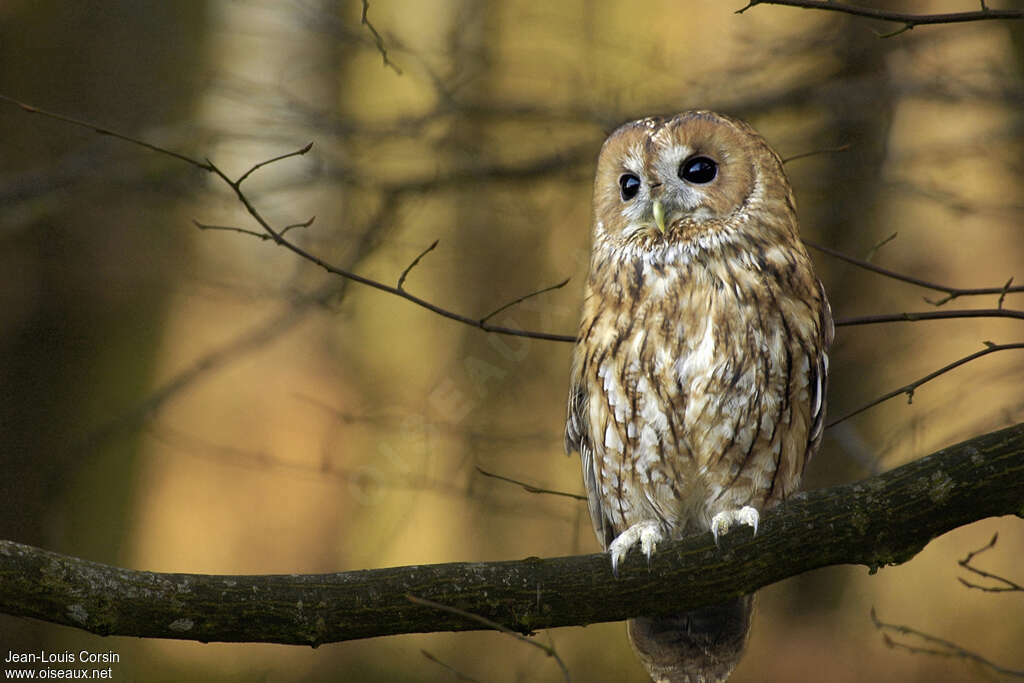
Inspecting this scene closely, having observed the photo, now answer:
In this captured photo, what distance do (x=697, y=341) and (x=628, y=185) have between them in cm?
45

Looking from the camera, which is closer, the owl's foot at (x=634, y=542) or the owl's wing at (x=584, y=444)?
the owl's foot at (x=634, y=542)

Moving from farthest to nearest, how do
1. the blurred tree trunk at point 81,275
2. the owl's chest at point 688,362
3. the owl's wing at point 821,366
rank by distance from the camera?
the blurred tree trunk at point 81,275 → the owl's wing at point 821,366 → the owl's chest at point 688,362

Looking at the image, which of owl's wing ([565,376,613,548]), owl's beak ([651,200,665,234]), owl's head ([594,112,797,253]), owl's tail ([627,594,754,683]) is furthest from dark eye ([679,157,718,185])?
owl's tail ([627,594,754,683])

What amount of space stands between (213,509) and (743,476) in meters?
3.13

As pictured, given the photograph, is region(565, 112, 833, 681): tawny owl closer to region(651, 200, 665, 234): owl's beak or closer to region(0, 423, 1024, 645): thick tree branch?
region(651, 200, 665, 234): owl's beak

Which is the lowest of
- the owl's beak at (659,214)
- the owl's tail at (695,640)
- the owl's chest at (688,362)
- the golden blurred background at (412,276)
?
the owl's tail at (695,640)

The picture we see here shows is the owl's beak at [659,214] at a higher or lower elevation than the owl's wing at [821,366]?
higher

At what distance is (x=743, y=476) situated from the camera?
251 cm

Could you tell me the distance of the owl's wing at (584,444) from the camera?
272 centimetres

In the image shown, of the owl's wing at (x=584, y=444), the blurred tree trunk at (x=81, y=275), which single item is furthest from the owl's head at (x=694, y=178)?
the blurred tree trunk at (x=81, y=275)

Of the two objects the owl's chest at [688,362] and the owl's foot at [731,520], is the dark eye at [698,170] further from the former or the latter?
the owl's foot at [731,520]

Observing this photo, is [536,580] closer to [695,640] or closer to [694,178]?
[695,640]

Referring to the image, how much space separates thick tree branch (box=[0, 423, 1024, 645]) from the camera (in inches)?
73.2

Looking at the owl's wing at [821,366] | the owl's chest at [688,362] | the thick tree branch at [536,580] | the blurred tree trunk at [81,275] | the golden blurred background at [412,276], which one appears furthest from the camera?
the blurred tree trunk at [81,275]
